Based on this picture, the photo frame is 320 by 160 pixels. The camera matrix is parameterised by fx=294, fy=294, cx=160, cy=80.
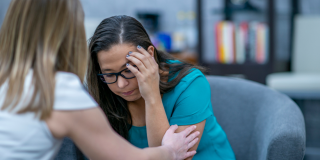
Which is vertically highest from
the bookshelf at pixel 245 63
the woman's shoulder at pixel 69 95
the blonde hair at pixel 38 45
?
the blonde hair at pixel 38 45

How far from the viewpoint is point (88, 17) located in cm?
356

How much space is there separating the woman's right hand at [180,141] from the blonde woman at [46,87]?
231 millimetres

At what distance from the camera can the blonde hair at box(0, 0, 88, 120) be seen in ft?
2.19

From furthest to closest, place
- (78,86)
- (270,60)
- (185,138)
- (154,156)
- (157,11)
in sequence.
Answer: (157,11) → (270,60) → (185,138) → (154,156) → (78,86)

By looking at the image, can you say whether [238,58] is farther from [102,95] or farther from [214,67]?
[102,95]

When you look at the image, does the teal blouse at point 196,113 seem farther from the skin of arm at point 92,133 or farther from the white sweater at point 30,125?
the white sweater at point 30,125

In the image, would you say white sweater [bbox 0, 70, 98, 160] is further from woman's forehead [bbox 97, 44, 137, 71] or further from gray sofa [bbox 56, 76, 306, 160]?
gray sofa [bbox 56, 76, 306, 160]

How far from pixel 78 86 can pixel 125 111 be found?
1.79ft

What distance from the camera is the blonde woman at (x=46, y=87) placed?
67 centimetres

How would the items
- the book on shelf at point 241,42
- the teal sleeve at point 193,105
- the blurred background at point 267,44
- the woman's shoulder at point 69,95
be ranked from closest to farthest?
the woman's shoulder at point 69,95 < the teal sleeve at point 193,105 < the blurred background at point 267,44 < the book on shelf at point 241,42

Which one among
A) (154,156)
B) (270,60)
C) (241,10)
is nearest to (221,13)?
(241,10)

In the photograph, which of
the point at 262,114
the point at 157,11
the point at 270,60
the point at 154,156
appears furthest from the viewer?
the point at 157,11

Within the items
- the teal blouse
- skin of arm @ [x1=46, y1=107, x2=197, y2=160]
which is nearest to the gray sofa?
the teal blouse

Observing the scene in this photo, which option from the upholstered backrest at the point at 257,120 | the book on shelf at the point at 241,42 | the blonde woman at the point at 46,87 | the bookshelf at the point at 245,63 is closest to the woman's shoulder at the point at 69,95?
the blonde woman at the point at 46,87
